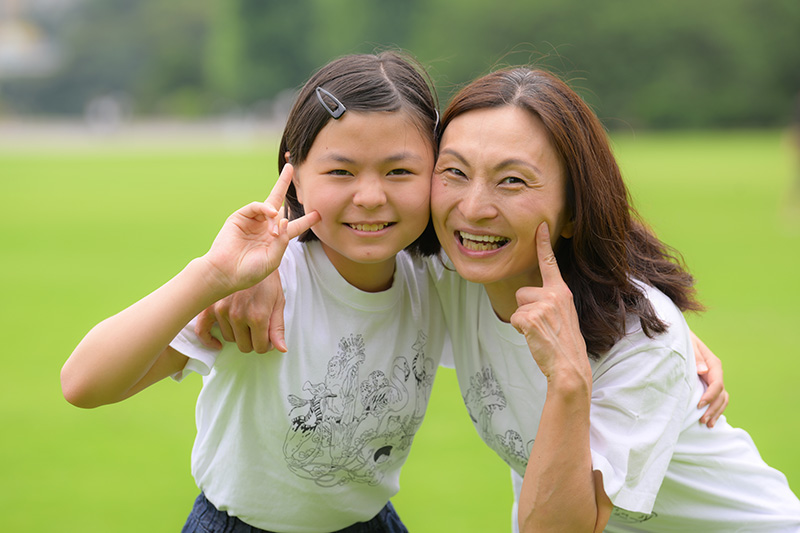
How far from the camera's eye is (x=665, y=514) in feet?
8.87

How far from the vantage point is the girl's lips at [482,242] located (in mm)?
2551

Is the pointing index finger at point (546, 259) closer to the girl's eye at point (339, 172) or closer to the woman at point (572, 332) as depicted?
the woman at point (572, 332)

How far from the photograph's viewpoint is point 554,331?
7.82 feet

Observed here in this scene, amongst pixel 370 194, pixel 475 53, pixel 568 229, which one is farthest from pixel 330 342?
pixel 475 53

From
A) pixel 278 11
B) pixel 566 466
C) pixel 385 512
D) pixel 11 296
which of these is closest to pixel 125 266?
pixel 11 296

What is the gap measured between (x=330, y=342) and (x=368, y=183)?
18.7 inches

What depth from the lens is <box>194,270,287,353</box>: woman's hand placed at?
2.40m

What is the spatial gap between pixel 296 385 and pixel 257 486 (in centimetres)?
33

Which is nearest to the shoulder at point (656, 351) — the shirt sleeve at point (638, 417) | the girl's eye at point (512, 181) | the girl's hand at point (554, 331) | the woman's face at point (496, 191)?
the shirt sleeve at point (638, 417)

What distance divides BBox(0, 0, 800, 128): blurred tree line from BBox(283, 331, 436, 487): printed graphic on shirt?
30082mm

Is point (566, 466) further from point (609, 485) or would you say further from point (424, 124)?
point (424, 124)

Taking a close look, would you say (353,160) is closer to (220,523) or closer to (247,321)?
(247,321)

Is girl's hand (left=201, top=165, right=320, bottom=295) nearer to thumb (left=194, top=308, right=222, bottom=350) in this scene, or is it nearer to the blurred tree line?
thumb (left=194, top=308, right=222, bottom=350)

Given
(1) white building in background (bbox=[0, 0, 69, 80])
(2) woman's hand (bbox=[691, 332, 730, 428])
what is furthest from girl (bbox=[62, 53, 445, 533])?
(1) white building in background (bbox=[0, 0, 69, 80])
